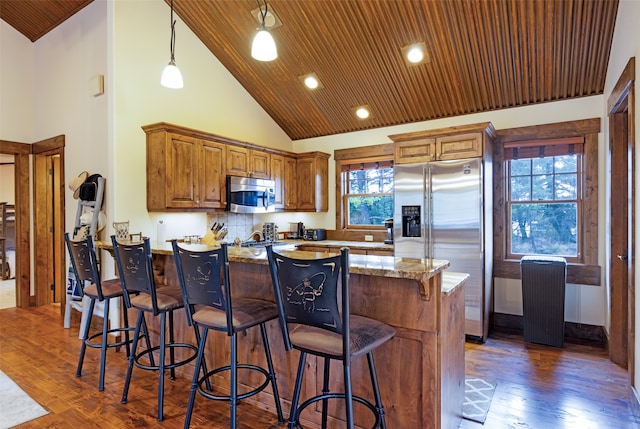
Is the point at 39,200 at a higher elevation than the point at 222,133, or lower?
lower

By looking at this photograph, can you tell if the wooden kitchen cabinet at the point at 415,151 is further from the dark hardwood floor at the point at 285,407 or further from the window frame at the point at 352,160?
the dark hardwood floor at the point at 285,407

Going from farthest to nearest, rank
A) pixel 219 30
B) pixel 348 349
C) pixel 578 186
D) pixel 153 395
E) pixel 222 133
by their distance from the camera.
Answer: pixel 222 133 → pixel 219 30 → pixel 578 186 → pixel 153 395 → pixel 348 349

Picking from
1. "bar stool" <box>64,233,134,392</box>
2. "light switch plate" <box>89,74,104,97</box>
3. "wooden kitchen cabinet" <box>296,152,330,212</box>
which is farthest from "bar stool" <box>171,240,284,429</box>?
"wooden kitchen cabinet" <box>296,152,330,212</box>

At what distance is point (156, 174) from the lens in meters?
3.78

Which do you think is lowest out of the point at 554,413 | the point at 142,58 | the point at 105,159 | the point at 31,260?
the point at 554,413

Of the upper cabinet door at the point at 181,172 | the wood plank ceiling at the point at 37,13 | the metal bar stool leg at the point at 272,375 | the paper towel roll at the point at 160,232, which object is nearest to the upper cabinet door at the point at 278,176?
the upper cabinet door at the point at 181,172

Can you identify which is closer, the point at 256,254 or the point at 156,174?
the point at 256,254

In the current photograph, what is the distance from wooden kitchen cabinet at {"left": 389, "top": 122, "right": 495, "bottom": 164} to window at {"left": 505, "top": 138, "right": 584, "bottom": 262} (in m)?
0.52

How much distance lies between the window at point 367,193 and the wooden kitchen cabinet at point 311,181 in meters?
0.32

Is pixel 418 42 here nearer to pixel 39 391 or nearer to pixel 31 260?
pixel 39 391

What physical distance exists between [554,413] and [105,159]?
4.45m

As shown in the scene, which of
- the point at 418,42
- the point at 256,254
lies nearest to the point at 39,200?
the point at 256,254

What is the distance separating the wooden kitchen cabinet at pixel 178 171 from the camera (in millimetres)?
3727

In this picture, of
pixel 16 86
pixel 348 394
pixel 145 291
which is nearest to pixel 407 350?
pixel 348 394
